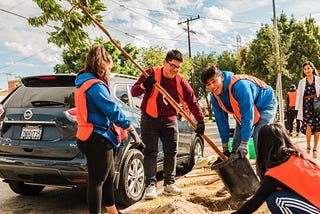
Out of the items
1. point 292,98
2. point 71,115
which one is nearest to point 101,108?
point 71,115

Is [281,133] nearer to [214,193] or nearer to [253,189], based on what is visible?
[253,189]

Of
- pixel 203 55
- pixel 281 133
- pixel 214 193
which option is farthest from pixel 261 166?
pixel 203 55

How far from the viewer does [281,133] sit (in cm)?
255

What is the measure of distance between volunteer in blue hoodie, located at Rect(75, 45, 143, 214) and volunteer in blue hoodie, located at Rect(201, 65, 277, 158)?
1.19 meters

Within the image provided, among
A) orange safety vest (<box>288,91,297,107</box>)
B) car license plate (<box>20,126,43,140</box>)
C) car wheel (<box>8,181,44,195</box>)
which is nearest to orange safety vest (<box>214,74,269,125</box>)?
car license plate (<box>20,126,43,140</box>)

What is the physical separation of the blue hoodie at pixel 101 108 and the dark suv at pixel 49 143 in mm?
905

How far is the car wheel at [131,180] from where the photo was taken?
15.5ft

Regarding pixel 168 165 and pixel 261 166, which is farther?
pixel 168 165

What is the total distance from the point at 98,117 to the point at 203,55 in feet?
178

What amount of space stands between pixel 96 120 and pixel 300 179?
78.4 inches

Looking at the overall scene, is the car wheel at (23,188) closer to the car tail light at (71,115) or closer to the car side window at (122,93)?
the car tail light at (71,115)

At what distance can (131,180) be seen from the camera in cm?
498

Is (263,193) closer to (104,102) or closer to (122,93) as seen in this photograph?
(104,102)

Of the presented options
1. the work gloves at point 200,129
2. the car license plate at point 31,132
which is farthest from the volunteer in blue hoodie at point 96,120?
the work gloves at point 200,129
